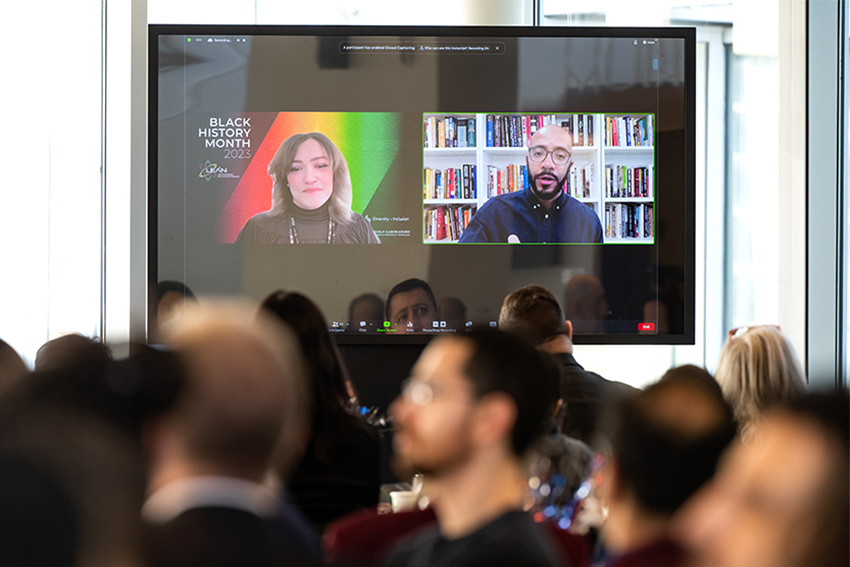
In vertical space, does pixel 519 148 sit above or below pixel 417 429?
above

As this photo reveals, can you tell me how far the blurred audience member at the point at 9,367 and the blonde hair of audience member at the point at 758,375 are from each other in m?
1.93

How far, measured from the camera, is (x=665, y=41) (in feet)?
13.7

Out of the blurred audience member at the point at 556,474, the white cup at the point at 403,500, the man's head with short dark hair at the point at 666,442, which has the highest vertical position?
the man's head with short dark hair at the point at 666,442

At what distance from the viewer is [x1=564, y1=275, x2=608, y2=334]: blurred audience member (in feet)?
13.6

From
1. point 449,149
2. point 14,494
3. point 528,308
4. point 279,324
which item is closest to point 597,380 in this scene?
point 528,308

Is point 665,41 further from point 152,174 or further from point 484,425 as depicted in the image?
point 484,425

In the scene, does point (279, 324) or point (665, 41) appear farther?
point (665, 41)

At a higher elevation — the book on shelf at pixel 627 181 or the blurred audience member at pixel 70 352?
the book on shelf at pixel 627 181

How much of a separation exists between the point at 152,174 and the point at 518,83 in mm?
1897

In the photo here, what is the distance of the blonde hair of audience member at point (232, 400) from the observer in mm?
1235

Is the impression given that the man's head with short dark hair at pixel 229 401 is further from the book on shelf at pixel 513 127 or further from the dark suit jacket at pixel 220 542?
the book on shelf at pixel 513 127

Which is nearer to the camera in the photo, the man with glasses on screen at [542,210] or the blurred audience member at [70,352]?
the blurred audience member at [70,352]

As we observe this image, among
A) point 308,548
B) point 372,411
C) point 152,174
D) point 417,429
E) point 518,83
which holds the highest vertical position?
point 518,83
